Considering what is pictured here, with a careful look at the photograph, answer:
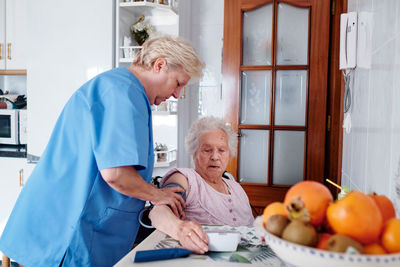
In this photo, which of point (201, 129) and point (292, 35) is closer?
point (201, 129)

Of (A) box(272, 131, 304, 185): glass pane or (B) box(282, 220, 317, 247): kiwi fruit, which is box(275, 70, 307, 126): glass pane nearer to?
(A) box(272, 131, 304, 185): glass pane

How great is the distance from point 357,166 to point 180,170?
0.77 meters

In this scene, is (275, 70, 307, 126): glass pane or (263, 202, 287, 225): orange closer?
(263, 202, 287, 225): orange

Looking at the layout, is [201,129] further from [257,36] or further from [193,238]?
[257,36]

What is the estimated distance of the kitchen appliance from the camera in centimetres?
277

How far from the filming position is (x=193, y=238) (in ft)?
2.99

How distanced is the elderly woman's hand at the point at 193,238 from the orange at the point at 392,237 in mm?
459

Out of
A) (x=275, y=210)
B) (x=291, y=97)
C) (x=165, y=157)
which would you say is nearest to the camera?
(x=275, y=210)

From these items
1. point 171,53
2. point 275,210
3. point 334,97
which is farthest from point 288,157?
point 275,210

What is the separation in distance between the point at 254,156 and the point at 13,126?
1930 mm

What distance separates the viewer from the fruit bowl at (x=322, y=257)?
486 millimetres

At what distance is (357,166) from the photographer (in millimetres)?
1543

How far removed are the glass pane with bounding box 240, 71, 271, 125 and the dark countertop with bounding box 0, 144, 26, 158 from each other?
1745 millimetres

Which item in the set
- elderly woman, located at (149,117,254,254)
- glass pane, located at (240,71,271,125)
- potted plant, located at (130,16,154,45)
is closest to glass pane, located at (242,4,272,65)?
glass pane, located at (240,71,271,125)
